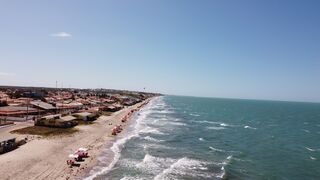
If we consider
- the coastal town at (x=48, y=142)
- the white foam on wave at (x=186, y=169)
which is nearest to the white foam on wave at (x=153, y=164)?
the white foam on wave at (x=186, y=169)

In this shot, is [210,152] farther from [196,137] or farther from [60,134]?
[60,134]

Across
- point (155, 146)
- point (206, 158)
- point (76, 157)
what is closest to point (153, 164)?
point (206, 158)

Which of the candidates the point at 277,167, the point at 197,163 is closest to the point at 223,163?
the point at 197,163

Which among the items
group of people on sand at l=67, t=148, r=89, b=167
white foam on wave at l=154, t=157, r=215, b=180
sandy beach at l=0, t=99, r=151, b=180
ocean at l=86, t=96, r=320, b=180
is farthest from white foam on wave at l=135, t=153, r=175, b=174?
group of people on sand at l=67, t=148, r=89, b=167

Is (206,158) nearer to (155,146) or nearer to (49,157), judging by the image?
(155,146)

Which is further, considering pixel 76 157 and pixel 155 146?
pixel 155 146

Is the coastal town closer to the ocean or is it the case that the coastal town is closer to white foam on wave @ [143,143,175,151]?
the ocean

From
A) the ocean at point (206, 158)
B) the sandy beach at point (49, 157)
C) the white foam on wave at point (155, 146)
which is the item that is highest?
the sandy beach at point (49, 157)

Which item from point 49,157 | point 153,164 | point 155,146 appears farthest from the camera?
point 155,146

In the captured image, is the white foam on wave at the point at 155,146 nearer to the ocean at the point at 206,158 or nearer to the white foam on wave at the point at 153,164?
the ocean at the point at 206,158
